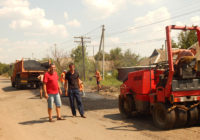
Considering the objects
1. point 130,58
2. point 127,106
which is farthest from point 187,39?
point 127,106

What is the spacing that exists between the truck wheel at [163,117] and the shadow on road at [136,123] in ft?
0.74

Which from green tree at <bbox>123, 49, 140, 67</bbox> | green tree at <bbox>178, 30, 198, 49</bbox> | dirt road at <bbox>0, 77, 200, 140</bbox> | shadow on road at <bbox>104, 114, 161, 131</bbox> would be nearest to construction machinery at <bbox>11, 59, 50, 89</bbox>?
dirt road at <bbox>0, 77, 200, 140</bbox>

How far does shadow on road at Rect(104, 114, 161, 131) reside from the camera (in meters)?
6.62

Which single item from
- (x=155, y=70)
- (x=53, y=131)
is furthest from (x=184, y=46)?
(x=53, y=131)

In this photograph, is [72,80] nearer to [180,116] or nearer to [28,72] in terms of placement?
[180,116]

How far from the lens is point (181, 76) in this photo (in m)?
6.20

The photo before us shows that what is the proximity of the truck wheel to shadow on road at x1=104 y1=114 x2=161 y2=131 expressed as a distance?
227 mm

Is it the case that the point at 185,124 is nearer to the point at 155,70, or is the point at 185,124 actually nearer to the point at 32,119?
the point at 155,70

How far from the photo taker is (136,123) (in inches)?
289

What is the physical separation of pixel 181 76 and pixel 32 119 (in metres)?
5.28

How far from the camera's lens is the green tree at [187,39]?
33.6 meters

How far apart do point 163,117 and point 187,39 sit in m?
31.0

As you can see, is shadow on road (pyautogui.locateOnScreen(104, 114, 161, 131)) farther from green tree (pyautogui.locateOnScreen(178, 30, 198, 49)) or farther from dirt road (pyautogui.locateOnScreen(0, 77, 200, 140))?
green tree (pyautogui.locateOnScreen(178, 30, 198, 49))

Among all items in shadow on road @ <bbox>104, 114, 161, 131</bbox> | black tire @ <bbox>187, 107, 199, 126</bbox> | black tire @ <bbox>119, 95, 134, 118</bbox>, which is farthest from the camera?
black tire @ <bbox>119, 95, 134, 118</bbox>
